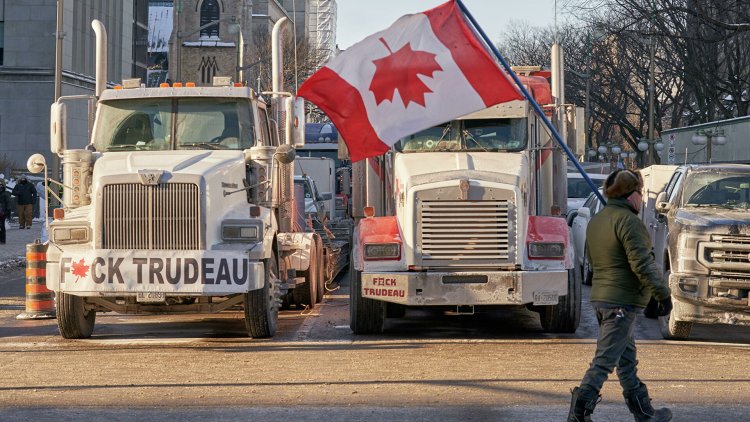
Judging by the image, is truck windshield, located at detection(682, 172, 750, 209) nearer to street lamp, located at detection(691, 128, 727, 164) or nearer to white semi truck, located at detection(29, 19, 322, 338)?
white semi truck, located at detection(29, 19, 322, 338)

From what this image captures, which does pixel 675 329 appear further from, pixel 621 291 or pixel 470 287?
pixel 621 291

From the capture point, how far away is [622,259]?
9.27 meters

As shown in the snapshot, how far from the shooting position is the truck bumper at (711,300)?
48.3 feet

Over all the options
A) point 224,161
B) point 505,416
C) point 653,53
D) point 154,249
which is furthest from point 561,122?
point 653,53

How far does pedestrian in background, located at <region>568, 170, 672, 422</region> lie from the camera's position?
910 cm

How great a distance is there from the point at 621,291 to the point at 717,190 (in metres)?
7.63

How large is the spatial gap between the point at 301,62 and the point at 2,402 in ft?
273

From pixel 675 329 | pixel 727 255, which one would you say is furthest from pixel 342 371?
pixel 727 255

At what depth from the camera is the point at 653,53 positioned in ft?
207

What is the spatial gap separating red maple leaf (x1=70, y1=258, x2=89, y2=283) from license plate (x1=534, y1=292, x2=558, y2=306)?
4712 millimetres

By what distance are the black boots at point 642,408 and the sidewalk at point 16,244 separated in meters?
21.6

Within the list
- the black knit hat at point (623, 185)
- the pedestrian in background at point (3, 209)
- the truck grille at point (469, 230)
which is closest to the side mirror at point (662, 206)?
the truck grille at point (469, 230)

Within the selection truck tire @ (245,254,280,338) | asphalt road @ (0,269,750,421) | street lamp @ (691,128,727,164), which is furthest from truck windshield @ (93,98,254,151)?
street lamp @ (691,128,727,164)

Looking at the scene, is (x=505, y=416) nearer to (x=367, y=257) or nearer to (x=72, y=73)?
(x=367, y=257)
